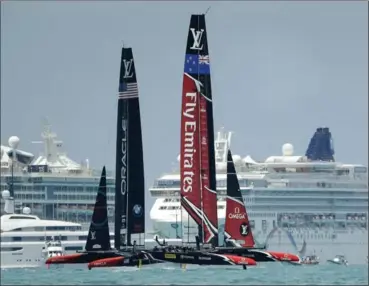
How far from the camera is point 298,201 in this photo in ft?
424

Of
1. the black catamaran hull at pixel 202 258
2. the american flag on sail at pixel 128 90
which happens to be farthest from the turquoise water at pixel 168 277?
the black catamaran hull at pixel 202 258

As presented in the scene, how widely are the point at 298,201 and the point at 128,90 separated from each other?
72.6 m

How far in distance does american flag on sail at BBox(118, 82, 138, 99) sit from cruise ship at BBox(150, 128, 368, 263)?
61.7 meters

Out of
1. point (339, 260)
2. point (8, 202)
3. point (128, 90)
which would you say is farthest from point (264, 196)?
point (128, 90)

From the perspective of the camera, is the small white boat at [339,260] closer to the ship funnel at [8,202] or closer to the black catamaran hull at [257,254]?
the ship funnel at [8,202]

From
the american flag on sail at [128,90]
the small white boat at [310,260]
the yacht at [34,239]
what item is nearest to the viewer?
the american flag on sail at [128,90]

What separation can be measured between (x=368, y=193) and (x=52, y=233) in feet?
110

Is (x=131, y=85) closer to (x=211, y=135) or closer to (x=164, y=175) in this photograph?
(x=211, y=135)

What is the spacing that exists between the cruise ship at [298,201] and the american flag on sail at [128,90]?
6166 cm

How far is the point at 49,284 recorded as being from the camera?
71500 millimetres

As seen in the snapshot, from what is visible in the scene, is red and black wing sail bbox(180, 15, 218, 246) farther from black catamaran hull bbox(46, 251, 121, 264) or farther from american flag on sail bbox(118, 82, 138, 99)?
american flag on sail bbox(118, 82, 138, 99)

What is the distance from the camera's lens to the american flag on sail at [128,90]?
2255 inches

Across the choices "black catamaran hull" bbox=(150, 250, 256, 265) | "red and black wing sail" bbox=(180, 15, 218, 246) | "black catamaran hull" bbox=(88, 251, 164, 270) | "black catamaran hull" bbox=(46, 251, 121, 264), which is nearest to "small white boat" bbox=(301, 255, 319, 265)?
"black catamaran hull" bbox=(46, 251, 121, 264)

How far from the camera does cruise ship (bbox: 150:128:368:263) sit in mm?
124312
